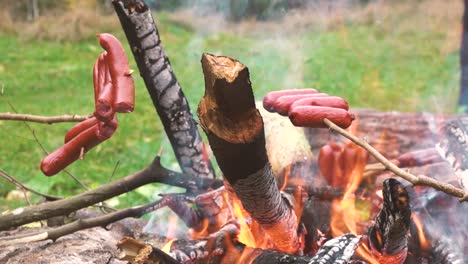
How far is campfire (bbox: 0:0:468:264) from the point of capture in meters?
1.54

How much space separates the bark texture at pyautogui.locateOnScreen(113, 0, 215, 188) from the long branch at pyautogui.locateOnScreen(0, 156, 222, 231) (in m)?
0.20

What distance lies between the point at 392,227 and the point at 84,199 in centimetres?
104

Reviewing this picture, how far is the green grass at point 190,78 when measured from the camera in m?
4.76

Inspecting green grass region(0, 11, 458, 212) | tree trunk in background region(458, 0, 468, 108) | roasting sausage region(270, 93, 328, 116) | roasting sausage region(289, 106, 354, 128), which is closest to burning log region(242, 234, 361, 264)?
roasting sausage region(289, 106, 354, 128)

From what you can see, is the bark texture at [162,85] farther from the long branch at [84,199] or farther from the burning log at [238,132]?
the burning log at [238,132]

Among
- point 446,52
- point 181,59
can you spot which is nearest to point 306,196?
point 181,59

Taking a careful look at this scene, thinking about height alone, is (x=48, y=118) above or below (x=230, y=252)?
above

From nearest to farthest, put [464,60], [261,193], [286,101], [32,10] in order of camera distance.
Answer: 1. [261,193]
2. [286,101]
3. [464,60]
4. [32,10]

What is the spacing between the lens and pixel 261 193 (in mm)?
1746

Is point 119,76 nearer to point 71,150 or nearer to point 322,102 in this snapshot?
point 71,150

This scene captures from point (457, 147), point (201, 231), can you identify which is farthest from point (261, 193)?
point (457, 147)

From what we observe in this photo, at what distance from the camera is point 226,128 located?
1.52 metres

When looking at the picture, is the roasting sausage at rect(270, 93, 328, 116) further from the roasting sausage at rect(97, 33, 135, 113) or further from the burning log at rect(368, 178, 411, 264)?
the roasting sausage at rect(97, 33, 135, 113)

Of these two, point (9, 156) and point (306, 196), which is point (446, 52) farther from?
point (306, 196)
